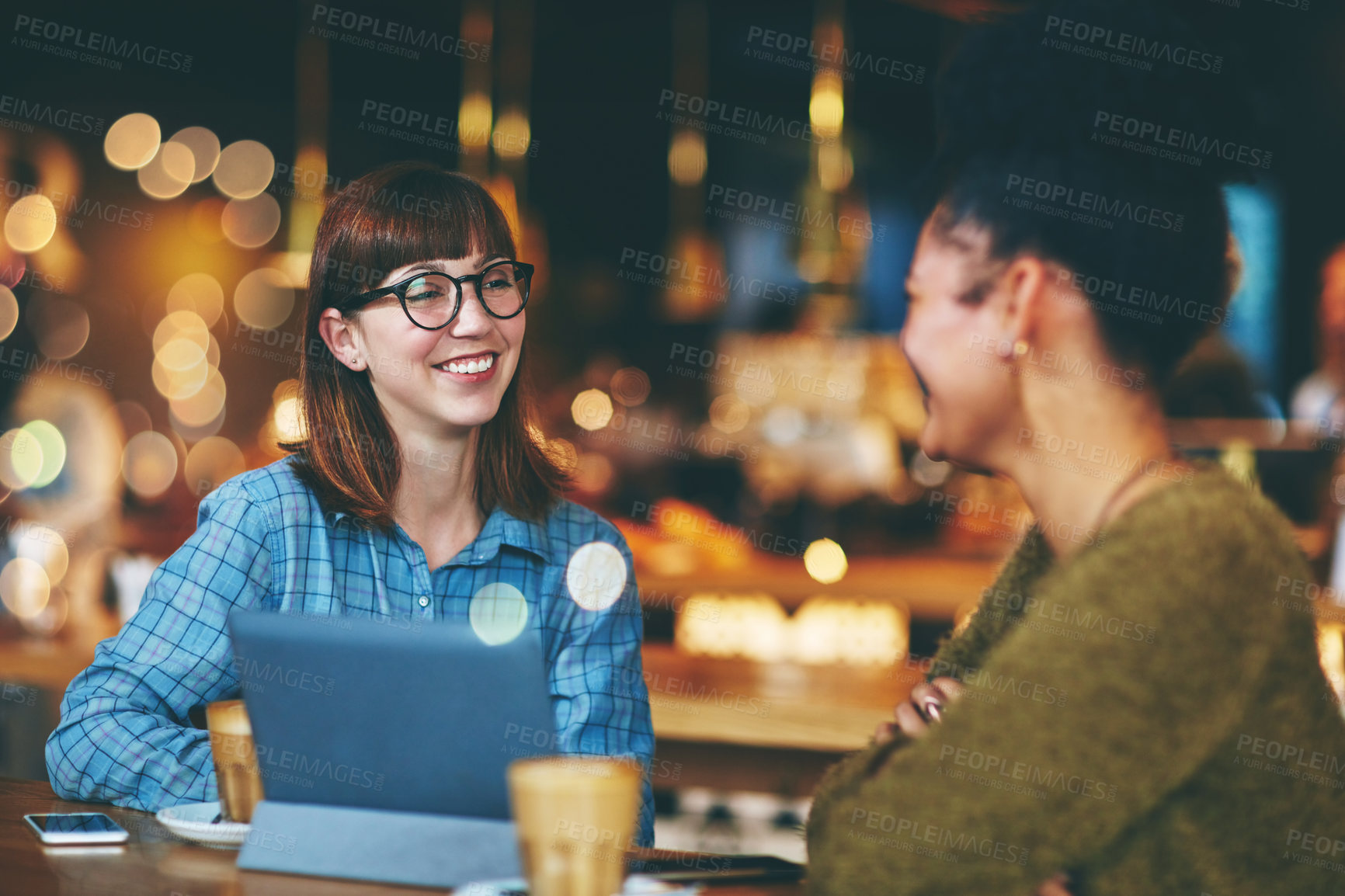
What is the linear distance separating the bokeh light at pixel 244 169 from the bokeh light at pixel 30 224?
3.01 feet

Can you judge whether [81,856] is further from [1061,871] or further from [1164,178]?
[1164,178]

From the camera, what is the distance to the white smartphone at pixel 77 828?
1133 mm

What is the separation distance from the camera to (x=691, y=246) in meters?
5.06

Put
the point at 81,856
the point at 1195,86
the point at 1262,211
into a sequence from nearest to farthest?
the point at 1195,86, the point at 81,856, the point at 1262,211

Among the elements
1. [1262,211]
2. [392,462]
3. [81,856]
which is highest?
[1262,211]

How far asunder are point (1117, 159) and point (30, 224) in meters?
5.53

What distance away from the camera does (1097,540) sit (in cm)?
92

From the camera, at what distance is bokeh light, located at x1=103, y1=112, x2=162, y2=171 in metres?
6.28

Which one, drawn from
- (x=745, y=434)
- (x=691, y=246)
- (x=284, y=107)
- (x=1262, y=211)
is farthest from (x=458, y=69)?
(x=1262, y=211)

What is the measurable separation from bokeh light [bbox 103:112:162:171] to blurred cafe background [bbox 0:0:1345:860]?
2 cm

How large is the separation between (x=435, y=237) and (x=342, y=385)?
0.89ft

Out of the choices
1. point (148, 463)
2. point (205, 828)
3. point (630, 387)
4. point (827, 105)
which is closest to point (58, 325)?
point (148, 463)

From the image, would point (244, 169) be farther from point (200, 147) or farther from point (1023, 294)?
point (1023, 294)

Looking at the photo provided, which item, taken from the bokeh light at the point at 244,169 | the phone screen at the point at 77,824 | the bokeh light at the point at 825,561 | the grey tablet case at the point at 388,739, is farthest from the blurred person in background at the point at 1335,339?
the bokeh light at the point at 244,169
